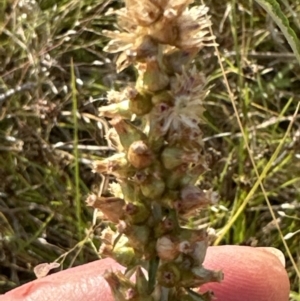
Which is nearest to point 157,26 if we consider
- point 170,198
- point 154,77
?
point 154,77

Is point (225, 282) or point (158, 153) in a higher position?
point (158, 153)

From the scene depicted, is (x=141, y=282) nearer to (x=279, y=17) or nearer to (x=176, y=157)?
(x=176, y=157)

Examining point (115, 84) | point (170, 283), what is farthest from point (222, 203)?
point (170, 283)

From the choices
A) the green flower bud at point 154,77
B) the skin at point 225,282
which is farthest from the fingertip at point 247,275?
the green flower bud at point 154,77

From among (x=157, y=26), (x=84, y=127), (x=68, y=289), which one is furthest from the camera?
(x=84, y=127)

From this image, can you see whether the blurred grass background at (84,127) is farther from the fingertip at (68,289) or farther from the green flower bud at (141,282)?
the green flower bud at (141,282)

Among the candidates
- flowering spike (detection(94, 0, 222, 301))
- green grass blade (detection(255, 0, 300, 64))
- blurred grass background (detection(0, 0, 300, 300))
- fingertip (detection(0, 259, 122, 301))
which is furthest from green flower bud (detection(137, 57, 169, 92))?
blurred grass background (detection(0, 0, 300, 300))
